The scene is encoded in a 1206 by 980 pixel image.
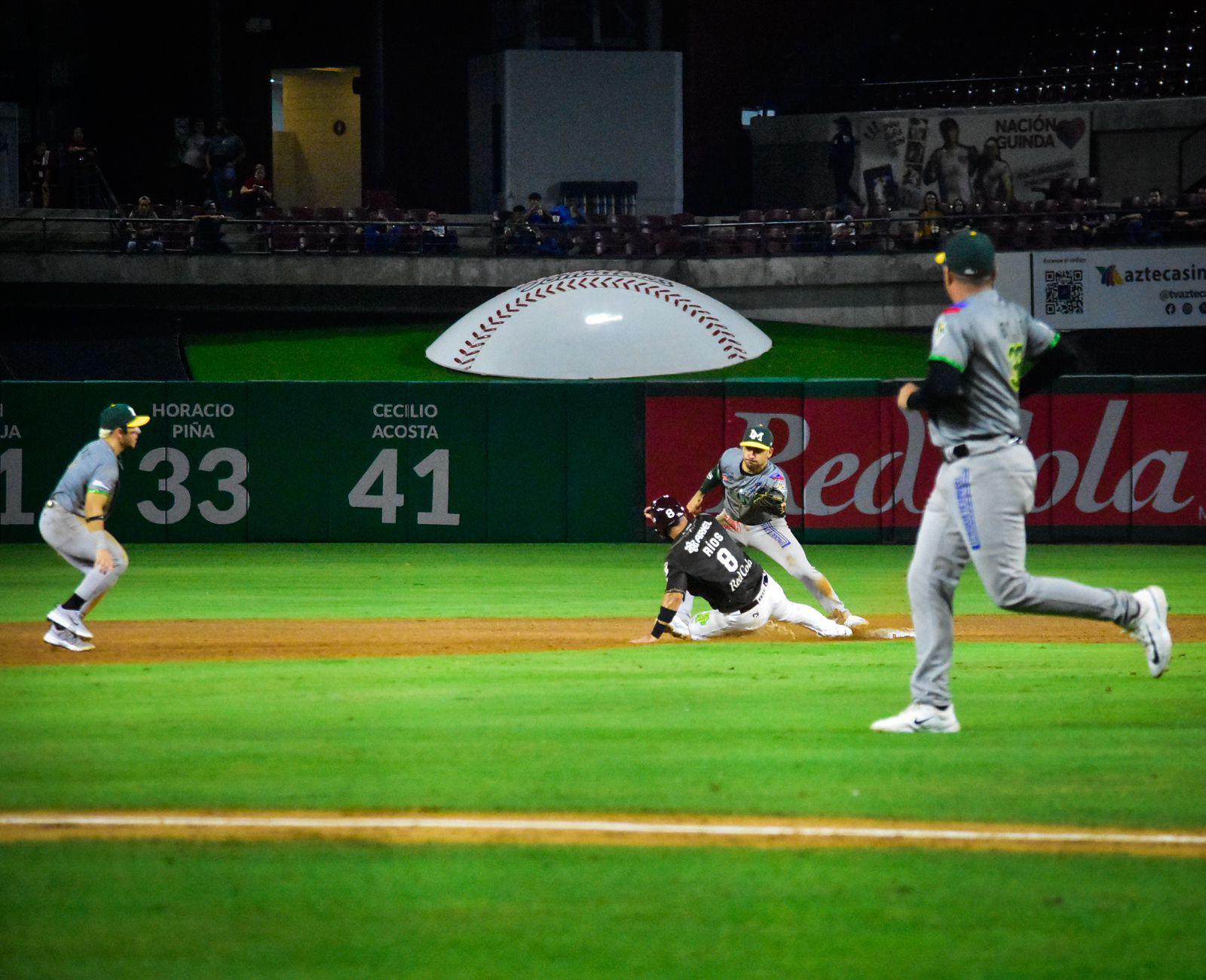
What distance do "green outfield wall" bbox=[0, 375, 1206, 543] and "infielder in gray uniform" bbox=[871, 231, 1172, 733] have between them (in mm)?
12969

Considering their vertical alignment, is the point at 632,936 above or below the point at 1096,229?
below

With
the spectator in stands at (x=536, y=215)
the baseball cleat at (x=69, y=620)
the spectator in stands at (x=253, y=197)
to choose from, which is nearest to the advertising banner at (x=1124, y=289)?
the spectator in stands at (x=536, y=215)

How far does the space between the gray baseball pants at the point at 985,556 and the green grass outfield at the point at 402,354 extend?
65.5 feet

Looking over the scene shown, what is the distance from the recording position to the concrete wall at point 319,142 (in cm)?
3641

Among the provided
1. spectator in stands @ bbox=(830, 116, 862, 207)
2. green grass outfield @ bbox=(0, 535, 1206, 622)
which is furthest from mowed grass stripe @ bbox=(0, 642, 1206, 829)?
spectator in stands @ bbox=(830, 116, 862, 207)

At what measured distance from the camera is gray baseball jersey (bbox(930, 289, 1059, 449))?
19.2ft

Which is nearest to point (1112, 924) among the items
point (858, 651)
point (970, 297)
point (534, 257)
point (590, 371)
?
point (970, 297)

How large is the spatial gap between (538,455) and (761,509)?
25.3 feet

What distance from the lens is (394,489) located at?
1916 cm

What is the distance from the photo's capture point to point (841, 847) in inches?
190

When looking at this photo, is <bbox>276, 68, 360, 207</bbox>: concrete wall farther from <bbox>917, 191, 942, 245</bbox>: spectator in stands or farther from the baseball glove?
the baseball glove

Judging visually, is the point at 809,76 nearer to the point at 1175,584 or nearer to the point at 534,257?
the point at 534,257

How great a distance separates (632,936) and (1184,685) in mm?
4816

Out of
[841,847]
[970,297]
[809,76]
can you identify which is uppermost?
[809,76]
